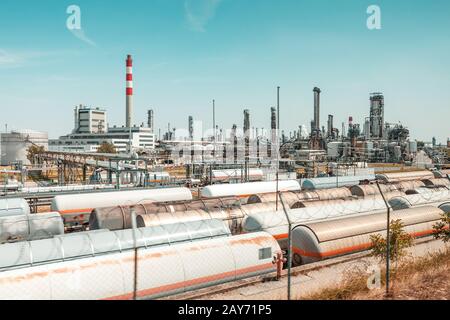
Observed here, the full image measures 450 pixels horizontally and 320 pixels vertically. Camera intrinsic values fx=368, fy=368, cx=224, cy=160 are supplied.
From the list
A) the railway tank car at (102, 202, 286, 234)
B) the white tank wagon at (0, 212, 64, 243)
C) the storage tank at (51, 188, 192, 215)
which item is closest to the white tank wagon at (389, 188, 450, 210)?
the railway tank car at (102, 202, 286, 234)

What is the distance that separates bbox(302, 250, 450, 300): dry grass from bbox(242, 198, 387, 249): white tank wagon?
3.83 m

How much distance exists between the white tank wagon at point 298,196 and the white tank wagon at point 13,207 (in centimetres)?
1260

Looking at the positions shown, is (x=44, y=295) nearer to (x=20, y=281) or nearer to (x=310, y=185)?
(x=20, y=281)

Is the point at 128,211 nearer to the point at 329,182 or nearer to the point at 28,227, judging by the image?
the point at 28,227

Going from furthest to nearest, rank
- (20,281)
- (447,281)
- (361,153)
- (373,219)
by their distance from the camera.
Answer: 1. (361,153)
2. (373,219)
3. (447,281)
4. (20,281)

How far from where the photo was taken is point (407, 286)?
9328mm

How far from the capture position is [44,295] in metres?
8.83

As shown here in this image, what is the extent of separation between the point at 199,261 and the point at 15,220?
9582mm

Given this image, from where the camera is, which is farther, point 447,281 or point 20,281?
point 447,281

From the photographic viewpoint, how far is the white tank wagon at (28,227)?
1584cm

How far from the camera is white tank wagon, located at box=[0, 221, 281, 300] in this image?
9.02m

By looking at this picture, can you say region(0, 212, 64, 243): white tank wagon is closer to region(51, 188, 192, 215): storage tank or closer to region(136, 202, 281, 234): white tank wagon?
region(136, 202, 281, 234): white tank wagon

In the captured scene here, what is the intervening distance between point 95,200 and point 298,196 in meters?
12.5
